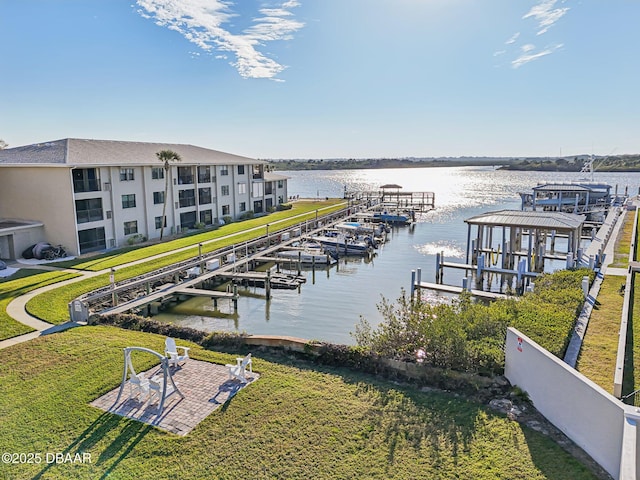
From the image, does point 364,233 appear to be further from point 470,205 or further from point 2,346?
point 470,205

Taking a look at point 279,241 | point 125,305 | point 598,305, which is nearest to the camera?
point 598,305

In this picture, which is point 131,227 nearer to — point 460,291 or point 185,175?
point 185,175

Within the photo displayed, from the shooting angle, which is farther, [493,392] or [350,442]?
[493,392]

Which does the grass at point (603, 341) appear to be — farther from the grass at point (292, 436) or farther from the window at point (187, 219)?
the window at point (187, 219)

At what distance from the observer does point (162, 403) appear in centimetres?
1127

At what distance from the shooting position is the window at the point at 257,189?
55.4 m

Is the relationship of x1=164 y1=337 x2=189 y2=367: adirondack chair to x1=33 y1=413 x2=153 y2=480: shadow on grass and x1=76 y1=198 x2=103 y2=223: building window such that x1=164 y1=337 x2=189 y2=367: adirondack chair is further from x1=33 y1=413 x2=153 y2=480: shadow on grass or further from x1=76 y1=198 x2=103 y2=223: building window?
x1=76 y1=198 x2=103 y2=223: building window

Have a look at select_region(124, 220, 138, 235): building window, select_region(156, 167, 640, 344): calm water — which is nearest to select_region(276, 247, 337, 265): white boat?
select_region(156, 167, 640, 344): calm water

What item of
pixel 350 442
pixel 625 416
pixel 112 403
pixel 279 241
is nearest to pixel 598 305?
pixel 625 416

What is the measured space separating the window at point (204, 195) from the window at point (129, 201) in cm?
917

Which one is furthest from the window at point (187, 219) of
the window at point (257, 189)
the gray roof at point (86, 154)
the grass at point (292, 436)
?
the grass at point (292, 436)

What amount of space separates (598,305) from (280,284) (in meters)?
18.3

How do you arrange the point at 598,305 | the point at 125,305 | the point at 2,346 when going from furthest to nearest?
the point at 125,305, the point at 598,305, the point at 2,346

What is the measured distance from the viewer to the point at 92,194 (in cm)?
3341
